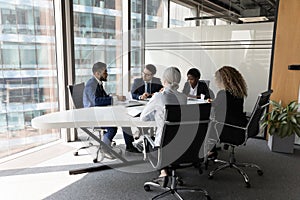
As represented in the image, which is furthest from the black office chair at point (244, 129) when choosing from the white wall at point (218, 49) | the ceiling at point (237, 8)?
the ceiling at point (237, 8)

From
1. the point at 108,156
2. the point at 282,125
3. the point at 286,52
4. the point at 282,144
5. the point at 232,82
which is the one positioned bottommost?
the point at 108,156

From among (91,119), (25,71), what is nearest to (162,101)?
(91,119)

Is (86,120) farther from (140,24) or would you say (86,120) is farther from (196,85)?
(140,24)

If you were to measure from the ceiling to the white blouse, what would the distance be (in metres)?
2.75

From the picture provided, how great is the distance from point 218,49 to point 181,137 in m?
3.02

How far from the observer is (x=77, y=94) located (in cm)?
344

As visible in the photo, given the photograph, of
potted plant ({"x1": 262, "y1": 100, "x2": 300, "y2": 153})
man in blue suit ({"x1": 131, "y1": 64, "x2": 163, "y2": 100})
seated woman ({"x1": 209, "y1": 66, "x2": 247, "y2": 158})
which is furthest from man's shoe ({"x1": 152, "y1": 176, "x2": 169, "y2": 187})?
potted plant ({"x1": 262, "y1": 100, "x2": 300, "y2": 153})

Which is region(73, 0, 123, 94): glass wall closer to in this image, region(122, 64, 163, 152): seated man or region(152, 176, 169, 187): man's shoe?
region(122, 64, 163, 152): seated man

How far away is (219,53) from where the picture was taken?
4672mm

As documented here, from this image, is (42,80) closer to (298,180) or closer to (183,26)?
(183,26)

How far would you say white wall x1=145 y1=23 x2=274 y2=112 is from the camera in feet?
14.1

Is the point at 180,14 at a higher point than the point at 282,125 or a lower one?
higher

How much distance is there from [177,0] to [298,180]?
382 centimetres

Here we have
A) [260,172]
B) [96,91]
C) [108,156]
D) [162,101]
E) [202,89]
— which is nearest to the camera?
[162,101]
